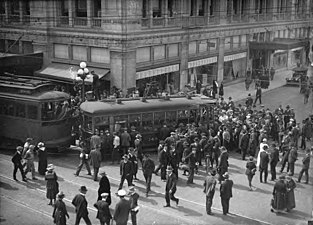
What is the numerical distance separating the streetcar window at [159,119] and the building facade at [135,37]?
8.64m

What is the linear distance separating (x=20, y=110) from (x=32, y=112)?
26.4 inches

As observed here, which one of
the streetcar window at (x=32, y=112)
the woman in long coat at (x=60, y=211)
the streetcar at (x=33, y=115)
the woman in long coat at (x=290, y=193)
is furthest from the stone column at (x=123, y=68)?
the woman in long coat at (x=60, y=211)

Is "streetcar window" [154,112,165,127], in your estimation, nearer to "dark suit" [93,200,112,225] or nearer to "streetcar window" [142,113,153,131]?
"streetcar window" [142,113,153,131]

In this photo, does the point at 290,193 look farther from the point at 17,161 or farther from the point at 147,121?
the point at 17,161

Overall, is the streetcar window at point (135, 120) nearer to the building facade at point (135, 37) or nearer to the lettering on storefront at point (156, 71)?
the building facade at point (135, 37)

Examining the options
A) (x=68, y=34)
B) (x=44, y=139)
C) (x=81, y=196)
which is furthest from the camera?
(x=68, y=34)

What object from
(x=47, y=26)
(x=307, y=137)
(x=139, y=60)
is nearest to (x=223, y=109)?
(x=307, y=137)

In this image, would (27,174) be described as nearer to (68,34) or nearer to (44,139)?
(44,139)

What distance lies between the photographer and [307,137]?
22.8 metres

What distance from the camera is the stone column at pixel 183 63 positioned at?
34469 millimetres

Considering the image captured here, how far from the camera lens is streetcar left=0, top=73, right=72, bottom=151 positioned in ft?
62.8

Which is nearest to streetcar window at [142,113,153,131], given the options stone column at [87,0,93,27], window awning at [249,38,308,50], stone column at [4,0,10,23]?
stone column at [87,0,93,27]

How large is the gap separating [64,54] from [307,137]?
18.1 metres

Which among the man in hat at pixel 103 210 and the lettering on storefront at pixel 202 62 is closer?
the man in hat at pixel 103 210
